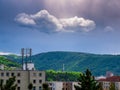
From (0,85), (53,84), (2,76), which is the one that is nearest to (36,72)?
(2,76)

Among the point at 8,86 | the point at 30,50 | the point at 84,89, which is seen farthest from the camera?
the point at 30,50

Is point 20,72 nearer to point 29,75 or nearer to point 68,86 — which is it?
point 29,75

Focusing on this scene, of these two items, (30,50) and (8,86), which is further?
(30,50)

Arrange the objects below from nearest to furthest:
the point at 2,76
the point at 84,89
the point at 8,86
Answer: the point at 8,86 < the point at 84,89 < the point at 2,76

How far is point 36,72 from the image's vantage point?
558ft

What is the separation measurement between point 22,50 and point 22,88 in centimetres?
2150

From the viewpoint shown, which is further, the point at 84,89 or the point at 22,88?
the point at 22,88

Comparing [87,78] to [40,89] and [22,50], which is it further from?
[22,50]

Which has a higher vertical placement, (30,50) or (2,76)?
(30,50)

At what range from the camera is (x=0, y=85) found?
58.4m

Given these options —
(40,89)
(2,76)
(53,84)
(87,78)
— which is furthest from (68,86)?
(87,78)

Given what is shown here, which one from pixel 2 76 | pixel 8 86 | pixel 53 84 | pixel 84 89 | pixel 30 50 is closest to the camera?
pixel 8 86

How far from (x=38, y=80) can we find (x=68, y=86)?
30.2 meters

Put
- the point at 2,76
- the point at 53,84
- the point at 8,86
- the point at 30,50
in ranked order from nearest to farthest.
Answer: the point at 8,86
the point at 2,76
the point at 30,50
the point at 53,84
